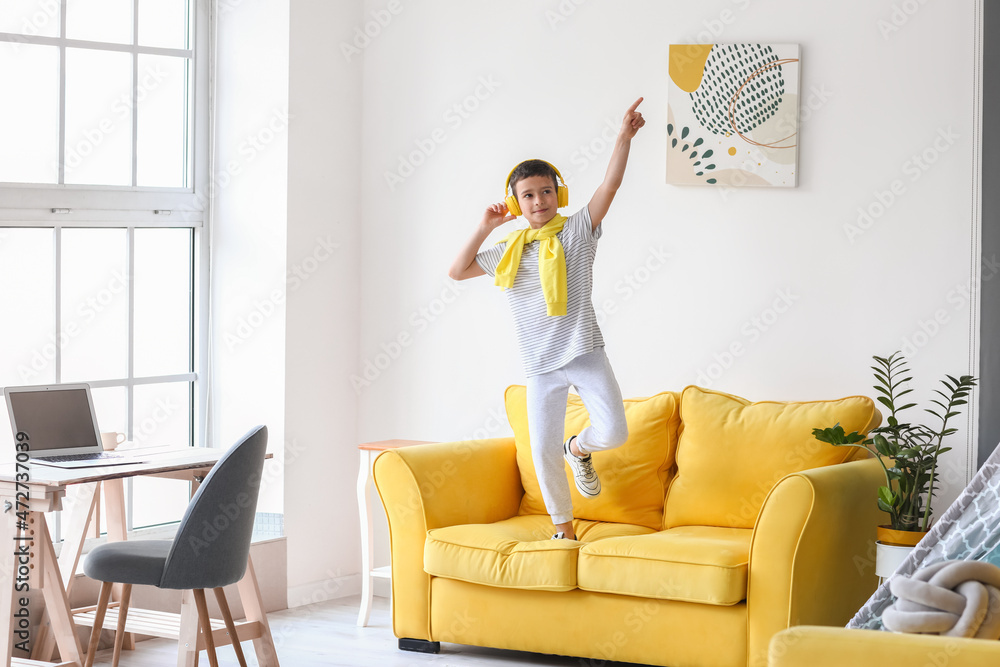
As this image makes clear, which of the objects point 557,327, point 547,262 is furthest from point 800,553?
point 547,262

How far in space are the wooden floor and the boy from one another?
47 centimetres

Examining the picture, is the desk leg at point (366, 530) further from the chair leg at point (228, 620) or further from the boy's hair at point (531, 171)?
the boy's hair at point (531, 171)

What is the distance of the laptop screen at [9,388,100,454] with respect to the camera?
3449 millimetres

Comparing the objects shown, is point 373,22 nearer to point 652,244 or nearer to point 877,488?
point 652,244

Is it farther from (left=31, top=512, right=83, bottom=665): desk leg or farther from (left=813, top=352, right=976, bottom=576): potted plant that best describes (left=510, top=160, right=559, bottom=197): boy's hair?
(left=31, top=512, right=83, bottom=665): desk leg

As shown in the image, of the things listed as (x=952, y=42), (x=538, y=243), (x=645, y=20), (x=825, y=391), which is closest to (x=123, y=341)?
(x=538, y=243)

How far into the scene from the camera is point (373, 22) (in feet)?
16.0

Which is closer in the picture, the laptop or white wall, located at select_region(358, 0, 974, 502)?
the laptop

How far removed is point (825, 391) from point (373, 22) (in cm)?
242
